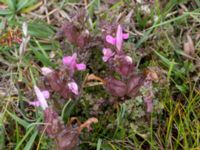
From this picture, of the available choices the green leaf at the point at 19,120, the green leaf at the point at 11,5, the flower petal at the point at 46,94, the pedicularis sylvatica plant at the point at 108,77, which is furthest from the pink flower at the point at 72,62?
the green leaf at the point at 11,5

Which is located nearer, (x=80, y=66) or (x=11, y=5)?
(x=80, y=66)

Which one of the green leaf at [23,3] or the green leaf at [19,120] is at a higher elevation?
the green leaf at [23,3]

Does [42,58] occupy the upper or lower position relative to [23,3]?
lower

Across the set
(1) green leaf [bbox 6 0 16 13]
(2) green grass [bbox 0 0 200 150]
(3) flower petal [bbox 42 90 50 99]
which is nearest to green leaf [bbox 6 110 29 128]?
(2) green grass [bbox 0 0 200 150]

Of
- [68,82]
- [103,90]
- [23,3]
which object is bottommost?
[103,90]

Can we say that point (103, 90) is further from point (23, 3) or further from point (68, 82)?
point (23, 3)

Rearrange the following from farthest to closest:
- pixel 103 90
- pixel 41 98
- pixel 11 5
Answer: pixel 11 5 < pixel 103 90 < pixel 41 98

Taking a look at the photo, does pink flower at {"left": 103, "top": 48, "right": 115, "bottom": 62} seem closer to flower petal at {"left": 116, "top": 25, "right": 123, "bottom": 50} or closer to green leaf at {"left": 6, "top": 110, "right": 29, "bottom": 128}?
flower petal at {"left": 116, "top": 25, "right": 123, "bottom": 50}

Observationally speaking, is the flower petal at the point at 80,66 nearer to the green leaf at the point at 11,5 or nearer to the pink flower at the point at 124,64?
the pink flower at the point at 124,64

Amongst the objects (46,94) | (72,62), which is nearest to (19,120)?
(46,94)
